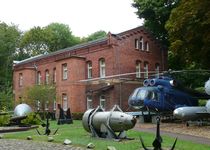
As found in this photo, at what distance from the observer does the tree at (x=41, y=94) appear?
138ft

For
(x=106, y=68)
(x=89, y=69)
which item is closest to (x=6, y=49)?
(x=89, y=69)

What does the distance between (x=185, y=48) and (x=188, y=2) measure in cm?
407

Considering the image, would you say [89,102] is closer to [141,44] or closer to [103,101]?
[103,101]

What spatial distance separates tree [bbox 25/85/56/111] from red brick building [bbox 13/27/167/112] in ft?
4.36

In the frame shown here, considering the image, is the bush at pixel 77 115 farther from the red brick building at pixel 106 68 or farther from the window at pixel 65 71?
the window at pixel 65 71

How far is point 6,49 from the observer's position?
253 feet

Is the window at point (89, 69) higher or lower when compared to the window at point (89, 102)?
higher

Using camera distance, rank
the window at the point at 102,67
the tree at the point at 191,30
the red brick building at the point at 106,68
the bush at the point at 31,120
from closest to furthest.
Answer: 1. the tree at the point at 191,30
2. the bush at the point at 31,120
3. the red brick building at the point at 106,68
4. the window at the point at 102,67

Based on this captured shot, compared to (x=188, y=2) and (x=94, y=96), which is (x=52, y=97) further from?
(x=188, y=2)

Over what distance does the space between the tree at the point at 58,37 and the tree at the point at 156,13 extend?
1419 inches

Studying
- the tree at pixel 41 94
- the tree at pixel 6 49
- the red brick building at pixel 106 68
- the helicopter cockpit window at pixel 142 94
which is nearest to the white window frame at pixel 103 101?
Result: the red brick building at pixel 106 68

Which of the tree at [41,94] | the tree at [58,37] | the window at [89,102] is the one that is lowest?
the window at [89,102]

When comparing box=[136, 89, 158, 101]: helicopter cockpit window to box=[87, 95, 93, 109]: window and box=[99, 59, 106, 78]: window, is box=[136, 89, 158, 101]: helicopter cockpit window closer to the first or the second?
box=[99, 59, 106, 78]: window

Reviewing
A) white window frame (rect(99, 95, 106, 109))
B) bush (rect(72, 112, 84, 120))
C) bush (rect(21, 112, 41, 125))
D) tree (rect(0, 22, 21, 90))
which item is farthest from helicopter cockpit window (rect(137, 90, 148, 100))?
tree (rect(0, 22, 21, 90))
